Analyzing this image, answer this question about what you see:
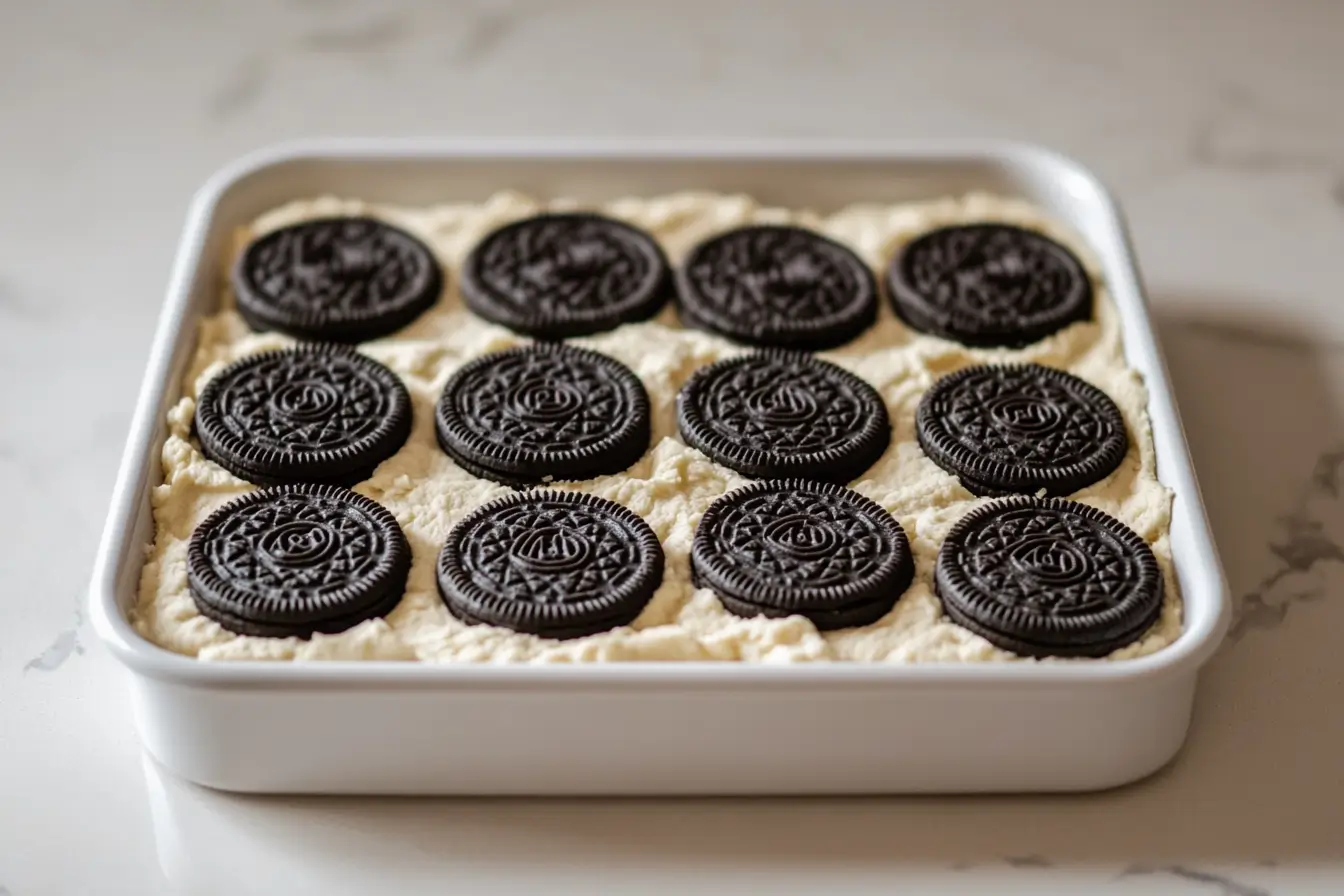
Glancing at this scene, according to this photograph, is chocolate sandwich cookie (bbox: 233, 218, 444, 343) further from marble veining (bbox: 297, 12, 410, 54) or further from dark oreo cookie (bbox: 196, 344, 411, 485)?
marble veining (bbox: 297, 12, 410, 54)

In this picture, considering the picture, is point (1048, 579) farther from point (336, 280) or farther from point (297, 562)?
point (336, 280)

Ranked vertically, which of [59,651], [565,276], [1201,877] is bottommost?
[1201,877]

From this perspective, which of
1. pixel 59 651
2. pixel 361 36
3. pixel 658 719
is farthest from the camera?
pixel 361 36

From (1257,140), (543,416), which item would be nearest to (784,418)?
(543,416)

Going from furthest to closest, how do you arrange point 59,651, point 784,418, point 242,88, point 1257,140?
1. point 242,88
2. point 1257,140
3. point 784,418
4. point 59,651

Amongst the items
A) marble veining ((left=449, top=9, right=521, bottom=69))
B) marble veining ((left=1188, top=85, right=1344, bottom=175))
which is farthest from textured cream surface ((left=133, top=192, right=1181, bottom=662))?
marble veining ((left=449, top=9, right=521, bottom=69))

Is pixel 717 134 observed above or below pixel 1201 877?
above

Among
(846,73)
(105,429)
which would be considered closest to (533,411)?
(105,429)

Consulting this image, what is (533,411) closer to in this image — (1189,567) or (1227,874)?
(1189,567)
